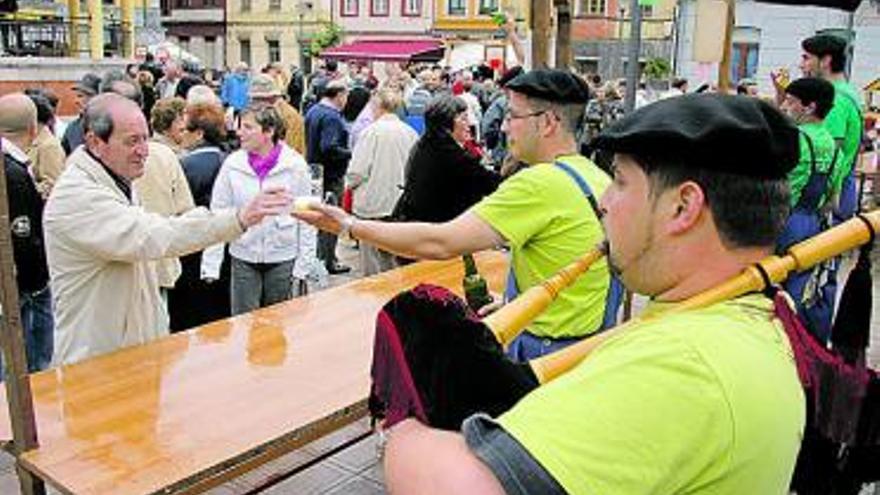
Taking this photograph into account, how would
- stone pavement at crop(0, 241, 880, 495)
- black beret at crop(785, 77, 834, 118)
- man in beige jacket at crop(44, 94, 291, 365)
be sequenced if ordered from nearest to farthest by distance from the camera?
man in beige jacket at crop(44, 94, 291, 365), stone pavement at crop(0, 241, 880, 495), black beret at crop(785, 77, 834, 118)

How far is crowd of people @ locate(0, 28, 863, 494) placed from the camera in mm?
989

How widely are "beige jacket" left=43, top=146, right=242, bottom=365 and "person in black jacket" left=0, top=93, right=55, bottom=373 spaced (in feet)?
3.60

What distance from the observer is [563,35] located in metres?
4.48

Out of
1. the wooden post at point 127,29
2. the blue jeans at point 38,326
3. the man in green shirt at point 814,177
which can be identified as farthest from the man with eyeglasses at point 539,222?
the wooden post at point 127,29

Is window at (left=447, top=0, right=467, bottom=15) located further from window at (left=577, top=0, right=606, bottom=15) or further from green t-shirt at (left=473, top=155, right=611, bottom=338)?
green t-shirt at (left=473, top=155, right=611, bottom=338)

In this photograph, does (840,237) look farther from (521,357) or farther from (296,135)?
(296,135)

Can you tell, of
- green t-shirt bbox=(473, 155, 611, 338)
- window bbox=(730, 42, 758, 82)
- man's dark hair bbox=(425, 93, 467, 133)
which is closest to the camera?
green t-shirt bbox=(473, 155, 611, 338)

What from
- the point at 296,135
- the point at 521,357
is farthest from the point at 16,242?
the point at 296,135

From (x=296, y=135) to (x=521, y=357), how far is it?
18.7 feet

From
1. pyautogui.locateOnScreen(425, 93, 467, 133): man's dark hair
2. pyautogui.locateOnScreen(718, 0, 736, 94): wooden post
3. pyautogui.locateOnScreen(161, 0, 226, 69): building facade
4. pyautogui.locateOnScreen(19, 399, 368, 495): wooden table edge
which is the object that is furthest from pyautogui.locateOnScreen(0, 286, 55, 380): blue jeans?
pyautogui.locateOnScreen(161, 0, 226, 69): building facade

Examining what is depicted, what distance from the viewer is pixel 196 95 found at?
19.4 ft

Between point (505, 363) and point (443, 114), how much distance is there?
457 cm

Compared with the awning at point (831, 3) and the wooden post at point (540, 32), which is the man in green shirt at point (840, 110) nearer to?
the awning at point (831, 3)

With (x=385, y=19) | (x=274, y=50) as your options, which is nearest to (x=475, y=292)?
(x=385, y=19)
